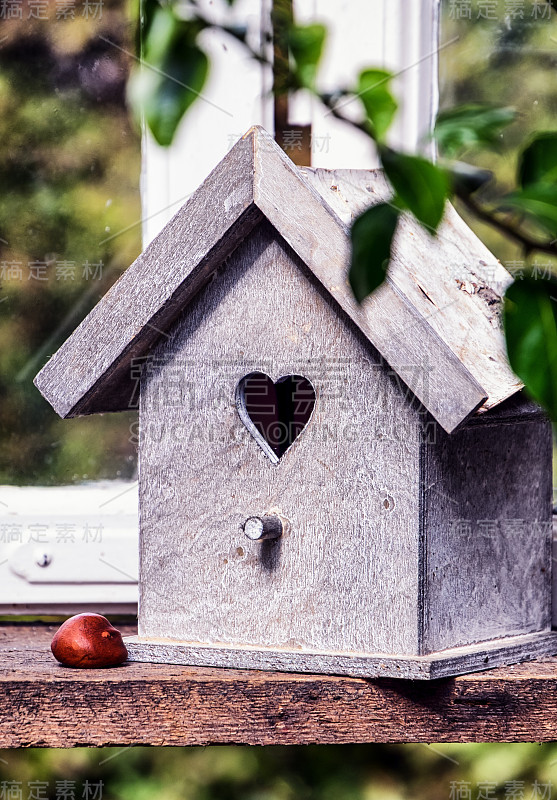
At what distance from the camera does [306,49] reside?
0.22 meters

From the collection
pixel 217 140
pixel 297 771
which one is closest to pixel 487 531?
pixel 217 140

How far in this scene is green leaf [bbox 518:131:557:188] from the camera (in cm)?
25

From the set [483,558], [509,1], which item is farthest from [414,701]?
[509,1]

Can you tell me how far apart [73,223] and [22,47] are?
20 centimetres

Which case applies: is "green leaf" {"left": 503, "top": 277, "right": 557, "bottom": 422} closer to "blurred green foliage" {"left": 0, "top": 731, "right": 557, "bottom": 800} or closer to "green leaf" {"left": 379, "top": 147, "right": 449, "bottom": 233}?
"green leaf" {"left": 379, "top": 147, "right": 449, "bottom": 233}

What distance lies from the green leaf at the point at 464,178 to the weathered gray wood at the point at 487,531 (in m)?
0.44

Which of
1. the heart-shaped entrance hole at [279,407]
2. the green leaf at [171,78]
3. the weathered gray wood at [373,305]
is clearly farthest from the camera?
the heart-shaped entrance hole at [279,407]

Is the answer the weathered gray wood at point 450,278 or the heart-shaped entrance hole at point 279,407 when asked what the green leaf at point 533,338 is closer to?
the weathered gray wood at point 450,278

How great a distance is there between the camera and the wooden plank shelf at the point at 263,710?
29.1 inches

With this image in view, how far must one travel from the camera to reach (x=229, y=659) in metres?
0.78

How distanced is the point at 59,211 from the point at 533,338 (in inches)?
38.1

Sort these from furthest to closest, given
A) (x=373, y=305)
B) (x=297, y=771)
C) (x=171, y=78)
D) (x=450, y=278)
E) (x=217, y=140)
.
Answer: (x=297, y=771) < (x=217, y=140) < (x=450, y=278) < (x=373, y=305) < (x=171, y=78)

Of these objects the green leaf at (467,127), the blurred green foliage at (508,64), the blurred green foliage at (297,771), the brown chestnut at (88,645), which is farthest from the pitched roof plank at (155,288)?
the blurred green foliage at (297,771)

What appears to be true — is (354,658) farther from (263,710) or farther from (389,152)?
(389,152)
